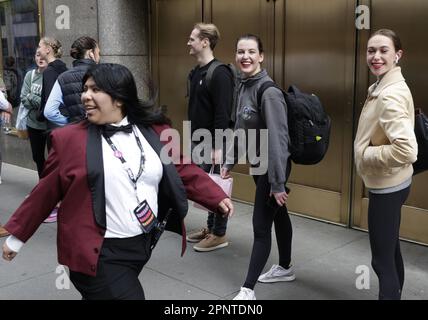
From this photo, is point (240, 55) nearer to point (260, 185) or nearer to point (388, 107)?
point (260, 185)

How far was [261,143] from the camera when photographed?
369 cm

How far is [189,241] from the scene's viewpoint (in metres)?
5.05

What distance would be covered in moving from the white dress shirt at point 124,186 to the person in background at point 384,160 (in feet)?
4.14

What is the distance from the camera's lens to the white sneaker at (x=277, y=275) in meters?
4.08

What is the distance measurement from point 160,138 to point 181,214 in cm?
40

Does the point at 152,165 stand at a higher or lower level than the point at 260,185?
higher

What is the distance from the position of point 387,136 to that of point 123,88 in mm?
1454

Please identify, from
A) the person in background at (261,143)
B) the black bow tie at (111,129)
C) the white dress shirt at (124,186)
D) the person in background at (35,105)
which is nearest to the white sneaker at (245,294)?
the person in background at (261,143)

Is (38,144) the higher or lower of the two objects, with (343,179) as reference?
higher

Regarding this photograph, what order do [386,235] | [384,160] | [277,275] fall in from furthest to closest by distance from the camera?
[277,275]
[386,235]
[384,160]

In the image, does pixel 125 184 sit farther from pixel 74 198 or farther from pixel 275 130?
pixel 275 130

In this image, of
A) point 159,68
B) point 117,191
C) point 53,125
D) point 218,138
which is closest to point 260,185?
point 218,138
